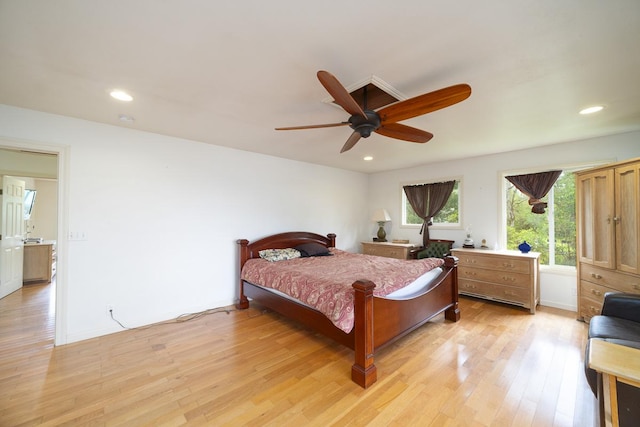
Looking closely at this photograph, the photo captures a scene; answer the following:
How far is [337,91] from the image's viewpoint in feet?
5.21

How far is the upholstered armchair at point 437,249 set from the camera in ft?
Answer: 15.5

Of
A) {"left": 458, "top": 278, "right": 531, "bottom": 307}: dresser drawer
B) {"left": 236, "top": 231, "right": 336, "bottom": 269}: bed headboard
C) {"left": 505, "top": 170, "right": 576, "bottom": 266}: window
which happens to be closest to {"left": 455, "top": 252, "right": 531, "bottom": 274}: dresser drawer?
{"left": 458, "top": 278, "right": 531, "bottom": 307}: dresser drawer

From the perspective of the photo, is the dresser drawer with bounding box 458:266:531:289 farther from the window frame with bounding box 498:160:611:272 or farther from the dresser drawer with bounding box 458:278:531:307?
the window frame with bounding box 498:160:611:272

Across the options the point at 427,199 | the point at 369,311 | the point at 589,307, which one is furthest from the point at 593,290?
the point at 369,311

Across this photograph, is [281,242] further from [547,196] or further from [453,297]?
[547,196]

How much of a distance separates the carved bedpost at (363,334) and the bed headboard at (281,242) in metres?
2.32

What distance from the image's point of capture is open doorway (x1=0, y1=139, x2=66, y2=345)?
8.87 ft

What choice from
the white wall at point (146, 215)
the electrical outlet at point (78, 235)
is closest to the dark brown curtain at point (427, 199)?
the white wall at point (146, 215)

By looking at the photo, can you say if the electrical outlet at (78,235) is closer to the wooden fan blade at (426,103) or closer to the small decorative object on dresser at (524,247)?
the wooden fan blade at (426,103)

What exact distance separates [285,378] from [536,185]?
4.40 meters

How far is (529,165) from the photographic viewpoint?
3.99m

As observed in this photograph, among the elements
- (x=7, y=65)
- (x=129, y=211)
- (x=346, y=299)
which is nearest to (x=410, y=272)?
(x=346, y=299)

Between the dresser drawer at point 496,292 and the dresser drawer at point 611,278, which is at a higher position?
the dresser drawer at point 611,278

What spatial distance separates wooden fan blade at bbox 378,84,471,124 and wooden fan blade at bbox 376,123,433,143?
0.15 m
